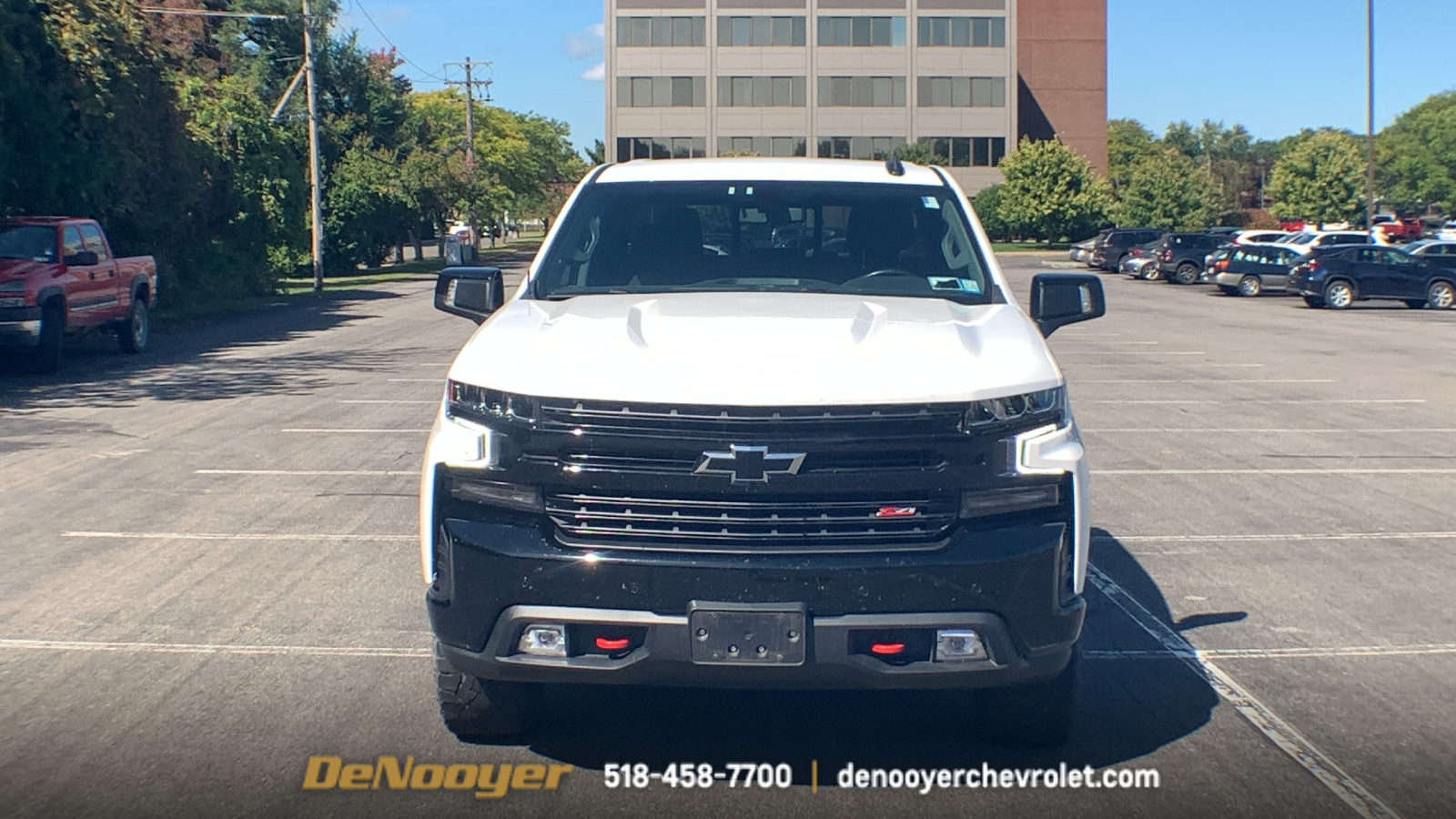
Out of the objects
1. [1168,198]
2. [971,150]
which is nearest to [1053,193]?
[1168,198]

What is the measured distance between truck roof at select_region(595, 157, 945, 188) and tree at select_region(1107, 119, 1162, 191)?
13879 centimetres

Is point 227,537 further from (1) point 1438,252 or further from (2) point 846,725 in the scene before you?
(1) point 1438,252

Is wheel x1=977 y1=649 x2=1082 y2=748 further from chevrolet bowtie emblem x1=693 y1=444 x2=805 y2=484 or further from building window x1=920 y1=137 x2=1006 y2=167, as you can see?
building window x1=920 y1=137 x2=1006 y2=167

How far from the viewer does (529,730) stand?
4.86 metres

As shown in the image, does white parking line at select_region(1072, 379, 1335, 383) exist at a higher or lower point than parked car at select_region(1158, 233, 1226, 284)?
lower

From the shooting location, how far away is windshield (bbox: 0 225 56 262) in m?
18.5

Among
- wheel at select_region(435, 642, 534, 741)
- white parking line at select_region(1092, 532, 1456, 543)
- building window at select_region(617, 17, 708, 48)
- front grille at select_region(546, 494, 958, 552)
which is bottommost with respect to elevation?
white parking line at select_region(1092, 532, 1456, 543)

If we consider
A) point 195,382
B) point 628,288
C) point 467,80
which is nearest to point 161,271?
point 195,382

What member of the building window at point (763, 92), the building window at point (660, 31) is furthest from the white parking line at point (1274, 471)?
the building window at point (660, 31)

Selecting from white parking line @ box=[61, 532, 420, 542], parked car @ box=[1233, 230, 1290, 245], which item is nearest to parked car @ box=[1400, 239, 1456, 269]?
parked car @ box=[1233, 230, 1290, 245]

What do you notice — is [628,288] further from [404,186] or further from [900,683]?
[404,186]

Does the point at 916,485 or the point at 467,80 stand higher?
the point at 467,80

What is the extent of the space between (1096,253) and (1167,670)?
50300 millimetres

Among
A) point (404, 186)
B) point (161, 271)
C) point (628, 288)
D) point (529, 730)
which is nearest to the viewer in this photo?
point (529, 730)
